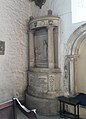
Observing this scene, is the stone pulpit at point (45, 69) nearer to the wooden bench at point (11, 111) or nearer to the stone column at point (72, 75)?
the stone column at point (72, 75)

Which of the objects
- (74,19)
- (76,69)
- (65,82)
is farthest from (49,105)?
(74,19)

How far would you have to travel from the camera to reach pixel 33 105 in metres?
4.16

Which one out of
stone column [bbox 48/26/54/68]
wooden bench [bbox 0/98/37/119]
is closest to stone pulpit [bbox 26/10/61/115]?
stone column [bbox 48/26/54/68]

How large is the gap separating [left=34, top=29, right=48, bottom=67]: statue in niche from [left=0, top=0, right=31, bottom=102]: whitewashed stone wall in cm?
44

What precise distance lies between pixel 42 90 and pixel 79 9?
85.2 inches

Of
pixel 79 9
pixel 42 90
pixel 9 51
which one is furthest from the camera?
pixel 9 51

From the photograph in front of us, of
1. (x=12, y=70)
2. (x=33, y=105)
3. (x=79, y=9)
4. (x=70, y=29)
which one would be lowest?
(x=33, y=105)

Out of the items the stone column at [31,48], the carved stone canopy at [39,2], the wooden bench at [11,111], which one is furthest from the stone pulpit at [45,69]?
the wooden bench at [11,111]

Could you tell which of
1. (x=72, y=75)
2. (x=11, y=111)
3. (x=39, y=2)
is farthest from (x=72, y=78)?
(x=39, y=2)

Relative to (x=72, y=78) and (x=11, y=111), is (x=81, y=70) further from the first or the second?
(x=11, y=111)

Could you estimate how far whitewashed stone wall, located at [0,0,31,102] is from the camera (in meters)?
4.23

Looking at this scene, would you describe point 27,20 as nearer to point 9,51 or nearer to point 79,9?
point 9,51

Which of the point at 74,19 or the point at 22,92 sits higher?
the point at 74,19

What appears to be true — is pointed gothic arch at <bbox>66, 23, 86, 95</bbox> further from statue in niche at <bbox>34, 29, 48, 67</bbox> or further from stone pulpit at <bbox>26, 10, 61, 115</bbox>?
statue in niche at <bbox>34, 29, 48, 67</bbox>
